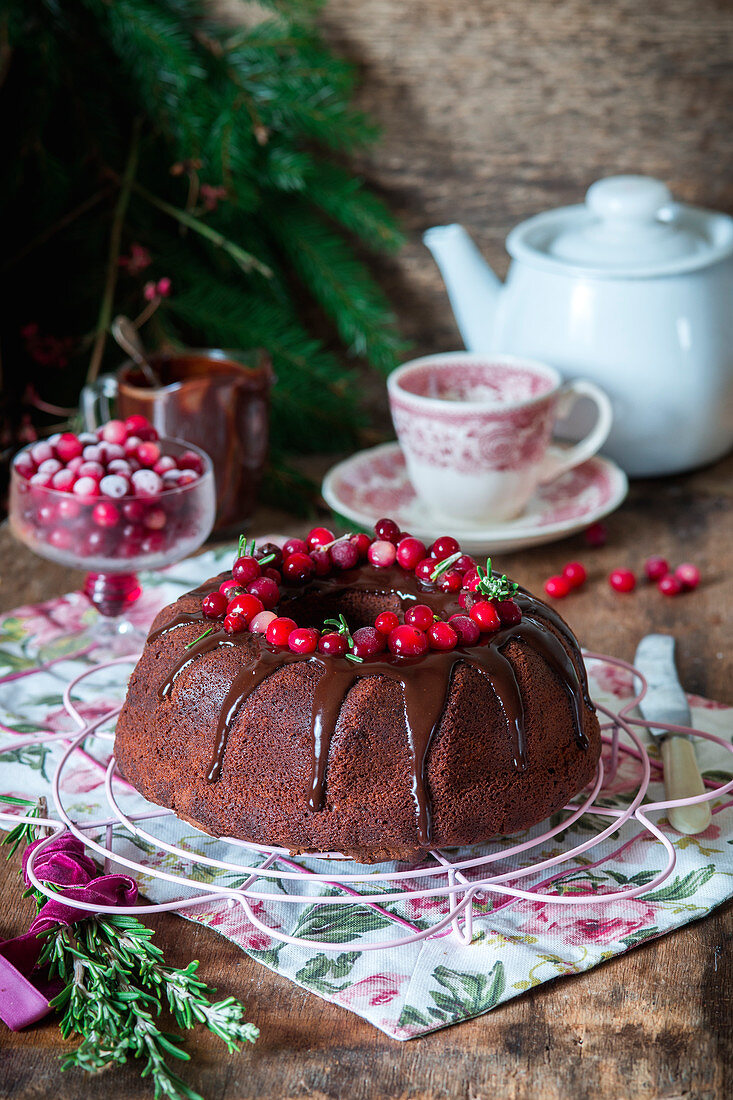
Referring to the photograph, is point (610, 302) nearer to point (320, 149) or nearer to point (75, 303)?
point (320, 149)

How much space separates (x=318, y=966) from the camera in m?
0.78

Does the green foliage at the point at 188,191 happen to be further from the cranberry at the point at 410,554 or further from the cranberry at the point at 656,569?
the cranberry at the point at 410,554

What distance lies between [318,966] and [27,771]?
1.28ft

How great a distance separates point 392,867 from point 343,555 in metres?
0.28

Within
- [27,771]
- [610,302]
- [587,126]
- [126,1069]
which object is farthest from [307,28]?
[126,1069]

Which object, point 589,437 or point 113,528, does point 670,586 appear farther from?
point 113,528

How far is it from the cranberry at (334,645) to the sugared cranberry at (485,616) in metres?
0.11

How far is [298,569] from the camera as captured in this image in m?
0.97

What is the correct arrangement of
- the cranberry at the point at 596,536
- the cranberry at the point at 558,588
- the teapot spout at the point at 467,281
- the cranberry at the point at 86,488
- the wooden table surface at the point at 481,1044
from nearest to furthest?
the wooden table surface at the point at 481,1044, the cranberry at the point at 86,488, the cranberry at the point at 558,588, the cranberry at the point at 596,536, the teapot spout at the point at 467,281

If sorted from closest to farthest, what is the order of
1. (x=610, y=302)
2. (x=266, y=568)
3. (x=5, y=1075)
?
1. (x=5, y=1075)
2. (x=266, y=568)
3. (x=610, y=302)

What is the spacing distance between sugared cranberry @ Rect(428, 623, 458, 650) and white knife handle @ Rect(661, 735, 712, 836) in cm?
24

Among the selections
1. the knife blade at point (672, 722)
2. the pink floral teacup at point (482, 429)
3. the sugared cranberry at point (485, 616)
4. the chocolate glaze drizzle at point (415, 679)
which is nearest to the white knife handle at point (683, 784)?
the knife blade at point (672, 722)

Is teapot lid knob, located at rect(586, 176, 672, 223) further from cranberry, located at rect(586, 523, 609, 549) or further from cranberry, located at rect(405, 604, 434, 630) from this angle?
cranberry, located at rect(405, 604, 434, 630)

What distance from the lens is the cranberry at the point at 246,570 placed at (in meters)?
0.94
